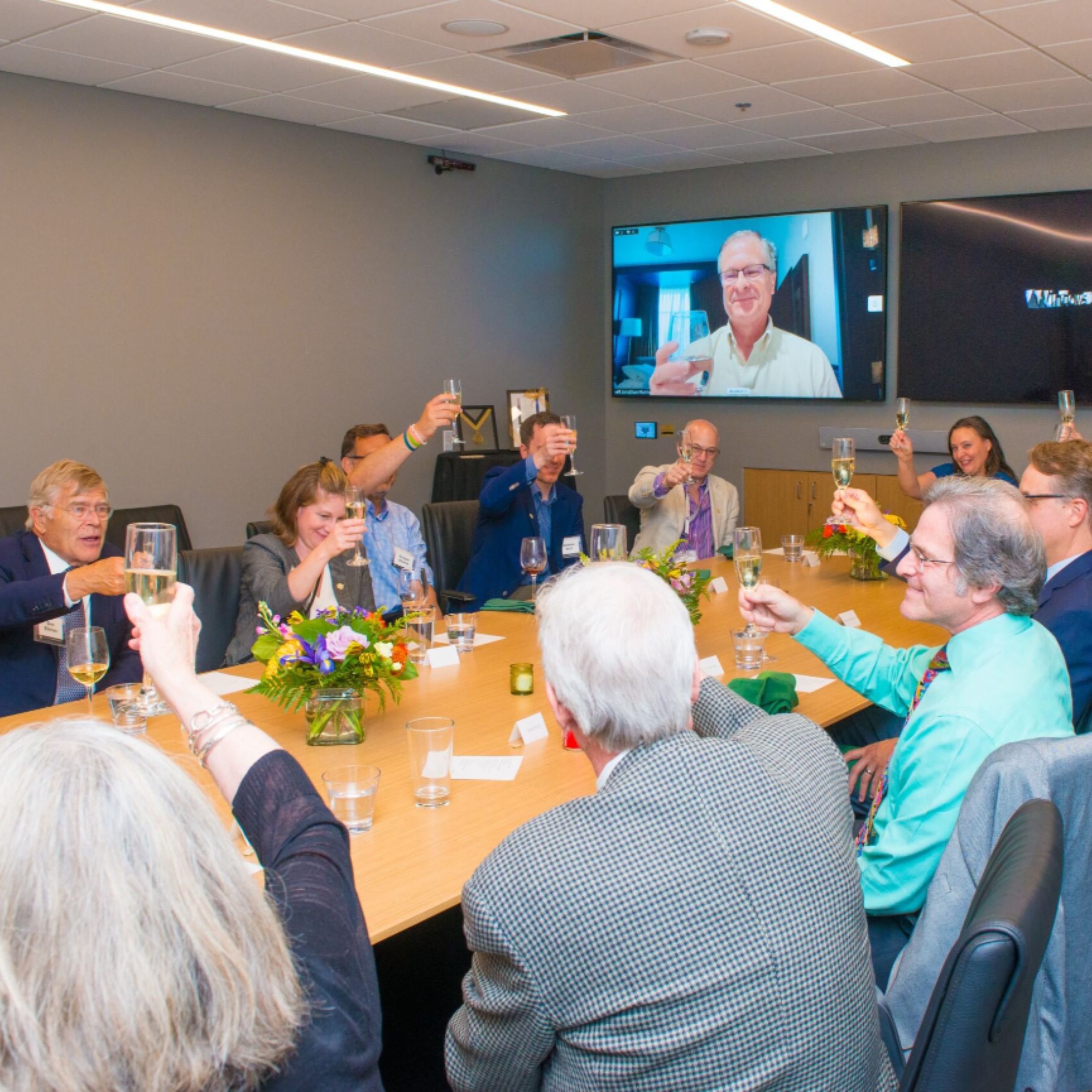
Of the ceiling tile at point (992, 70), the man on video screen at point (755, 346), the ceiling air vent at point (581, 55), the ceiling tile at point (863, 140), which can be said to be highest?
the ceiling tile at point (863, 140)

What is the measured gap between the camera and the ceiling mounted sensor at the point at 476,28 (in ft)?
15.8

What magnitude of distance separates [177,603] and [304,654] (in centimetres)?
107

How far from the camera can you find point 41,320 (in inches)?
228

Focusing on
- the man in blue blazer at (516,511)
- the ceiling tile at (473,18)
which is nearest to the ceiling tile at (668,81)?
the ceiling tile at (473,18)

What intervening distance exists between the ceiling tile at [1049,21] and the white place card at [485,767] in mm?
3801

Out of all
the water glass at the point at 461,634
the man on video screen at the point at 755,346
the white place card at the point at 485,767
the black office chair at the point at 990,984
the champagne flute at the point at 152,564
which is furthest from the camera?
the man on video screen at the point at 755,346

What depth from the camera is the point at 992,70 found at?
221 inches

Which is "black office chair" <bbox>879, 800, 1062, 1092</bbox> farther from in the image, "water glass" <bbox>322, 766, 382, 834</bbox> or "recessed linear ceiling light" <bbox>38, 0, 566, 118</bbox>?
"recessed linear ceiling light" <bbox>38, 0, 566, 118</bbox>

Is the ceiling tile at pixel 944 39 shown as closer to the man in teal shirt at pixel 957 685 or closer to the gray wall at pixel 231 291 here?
the man in teal shirt at pixel 957 685

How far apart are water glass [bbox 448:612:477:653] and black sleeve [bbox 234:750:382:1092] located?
220cm

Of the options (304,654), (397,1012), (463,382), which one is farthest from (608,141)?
(397,1012)

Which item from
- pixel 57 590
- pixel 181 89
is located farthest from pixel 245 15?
pixel 57 590

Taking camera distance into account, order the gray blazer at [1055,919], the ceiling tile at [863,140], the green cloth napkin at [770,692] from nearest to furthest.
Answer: the gray blazer at [1055,919], the green cloth napkin at [770,692], the ceiling tile at [863,140]

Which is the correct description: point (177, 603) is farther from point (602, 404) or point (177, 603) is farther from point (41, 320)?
point (602, 404)
